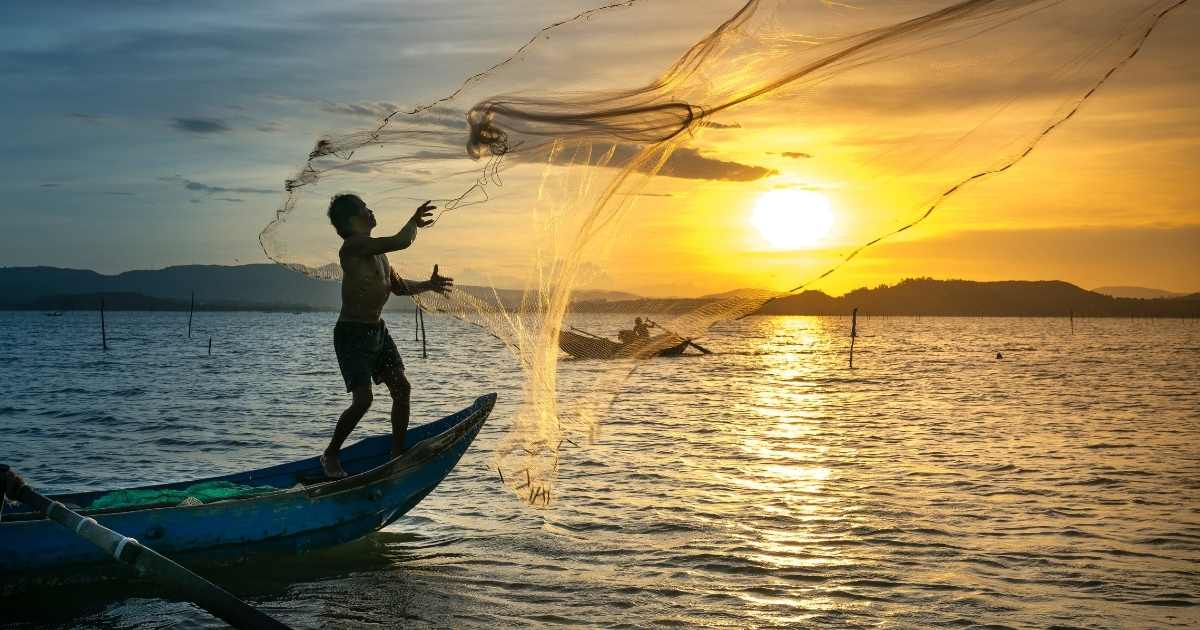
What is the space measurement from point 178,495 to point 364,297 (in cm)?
253

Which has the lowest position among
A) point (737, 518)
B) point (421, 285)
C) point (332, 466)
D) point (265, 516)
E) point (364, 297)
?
point (737, 518)

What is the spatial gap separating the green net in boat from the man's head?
249 cm

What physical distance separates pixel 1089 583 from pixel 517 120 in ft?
21.5

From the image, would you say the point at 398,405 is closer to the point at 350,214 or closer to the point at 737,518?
the point at 350,214

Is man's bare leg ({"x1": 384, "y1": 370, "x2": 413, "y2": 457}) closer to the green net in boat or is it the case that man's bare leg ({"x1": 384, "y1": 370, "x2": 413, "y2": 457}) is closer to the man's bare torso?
the man's bare torso

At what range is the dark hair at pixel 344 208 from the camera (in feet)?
26.8

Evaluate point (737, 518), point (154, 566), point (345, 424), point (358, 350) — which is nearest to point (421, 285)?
point (358, 350)

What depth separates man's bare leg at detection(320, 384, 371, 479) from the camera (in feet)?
27.7

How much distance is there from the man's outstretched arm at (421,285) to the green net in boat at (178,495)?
6.99 ft

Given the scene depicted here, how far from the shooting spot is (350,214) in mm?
8211

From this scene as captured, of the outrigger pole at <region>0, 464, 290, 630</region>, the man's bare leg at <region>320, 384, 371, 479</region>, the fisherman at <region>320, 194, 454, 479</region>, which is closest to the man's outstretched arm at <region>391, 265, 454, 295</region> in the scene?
the fisherman at <region>320, 194, 454, 479</region>

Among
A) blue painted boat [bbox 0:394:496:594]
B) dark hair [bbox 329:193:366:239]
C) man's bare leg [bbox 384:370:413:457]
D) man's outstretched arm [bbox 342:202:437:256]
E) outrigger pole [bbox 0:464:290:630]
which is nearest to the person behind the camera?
outrigger pole [bbox 0:464:290:630]

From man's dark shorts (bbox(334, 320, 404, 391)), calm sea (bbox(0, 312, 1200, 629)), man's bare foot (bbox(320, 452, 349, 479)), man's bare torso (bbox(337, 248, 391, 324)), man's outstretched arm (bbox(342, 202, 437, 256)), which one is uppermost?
man's outstretched arm (bbox(342, 202, 437, 256))

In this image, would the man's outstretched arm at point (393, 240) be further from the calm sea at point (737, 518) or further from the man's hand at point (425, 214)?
the calm sea at point (737, 518)
